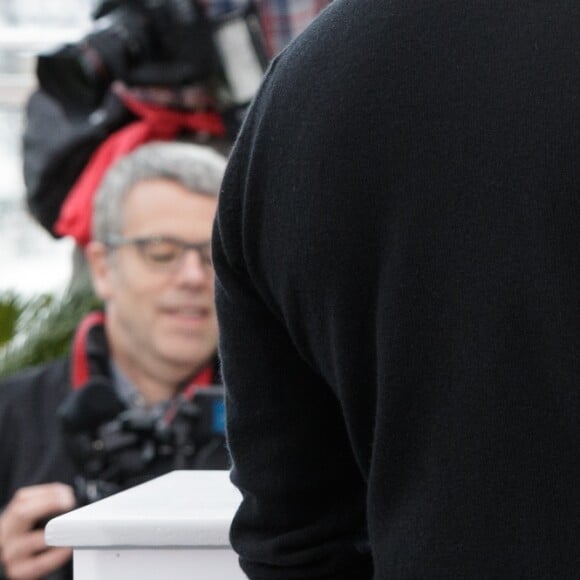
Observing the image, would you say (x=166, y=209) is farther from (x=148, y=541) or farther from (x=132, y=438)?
(x=148, y=541)

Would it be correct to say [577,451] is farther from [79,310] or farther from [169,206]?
[79,310]

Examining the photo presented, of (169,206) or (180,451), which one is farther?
(169,206)

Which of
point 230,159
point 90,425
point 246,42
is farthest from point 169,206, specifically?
point 230,159

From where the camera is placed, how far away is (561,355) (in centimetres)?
66

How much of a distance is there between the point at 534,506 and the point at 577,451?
36 millimetres

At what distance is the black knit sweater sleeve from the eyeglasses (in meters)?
1.69

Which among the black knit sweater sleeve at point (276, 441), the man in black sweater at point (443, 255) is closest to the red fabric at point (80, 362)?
the black knit sweater sleeve at point (276, 441)

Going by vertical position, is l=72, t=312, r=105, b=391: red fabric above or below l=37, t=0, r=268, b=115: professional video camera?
below

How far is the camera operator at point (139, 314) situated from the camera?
2420 millimetres

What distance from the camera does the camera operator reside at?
242cm

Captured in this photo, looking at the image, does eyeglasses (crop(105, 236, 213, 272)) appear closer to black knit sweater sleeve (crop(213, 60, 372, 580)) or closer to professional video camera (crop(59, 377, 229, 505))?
professional video camera (crop(59, 377, 229, 505))

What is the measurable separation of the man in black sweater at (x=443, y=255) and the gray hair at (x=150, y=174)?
1903mm

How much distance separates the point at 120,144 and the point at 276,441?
6.98 feet

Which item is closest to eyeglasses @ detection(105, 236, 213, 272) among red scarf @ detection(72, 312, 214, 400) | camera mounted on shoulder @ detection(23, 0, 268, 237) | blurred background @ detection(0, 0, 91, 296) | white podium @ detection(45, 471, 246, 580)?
red scarf @ detection(72, 312, 214, 400)
